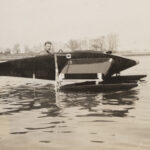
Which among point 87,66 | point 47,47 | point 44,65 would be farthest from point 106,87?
point 47,47

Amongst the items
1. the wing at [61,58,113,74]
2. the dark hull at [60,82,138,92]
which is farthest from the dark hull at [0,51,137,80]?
the dark hull at [60,82,138,92]

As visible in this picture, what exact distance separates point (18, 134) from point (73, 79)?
279 inches

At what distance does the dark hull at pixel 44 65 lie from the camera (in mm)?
13125

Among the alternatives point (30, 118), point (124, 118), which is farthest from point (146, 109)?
point (30, 118)

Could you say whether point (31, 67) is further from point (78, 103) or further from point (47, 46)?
point (78, 103)

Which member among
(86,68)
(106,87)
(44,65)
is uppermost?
(44,65)

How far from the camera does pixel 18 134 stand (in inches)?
252

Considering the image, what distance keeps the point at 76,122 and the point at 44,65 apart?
6.94m

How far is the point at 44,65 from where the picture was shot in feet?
45.6

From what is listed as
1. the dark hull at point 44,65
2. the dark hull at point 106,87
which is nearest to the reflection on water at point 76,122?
the dark hull at point 106,87

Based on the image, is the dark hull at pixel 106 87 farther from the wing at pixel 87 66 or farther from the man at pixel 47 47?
the man at pixel 47 47

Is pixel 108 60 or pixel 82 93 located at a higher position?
pixel 108 60

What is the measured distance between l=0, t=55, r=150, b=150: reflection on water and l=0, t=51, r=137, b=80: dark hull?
2.41m

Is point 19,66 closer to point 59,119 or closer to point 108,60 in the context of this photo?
point 108,60
